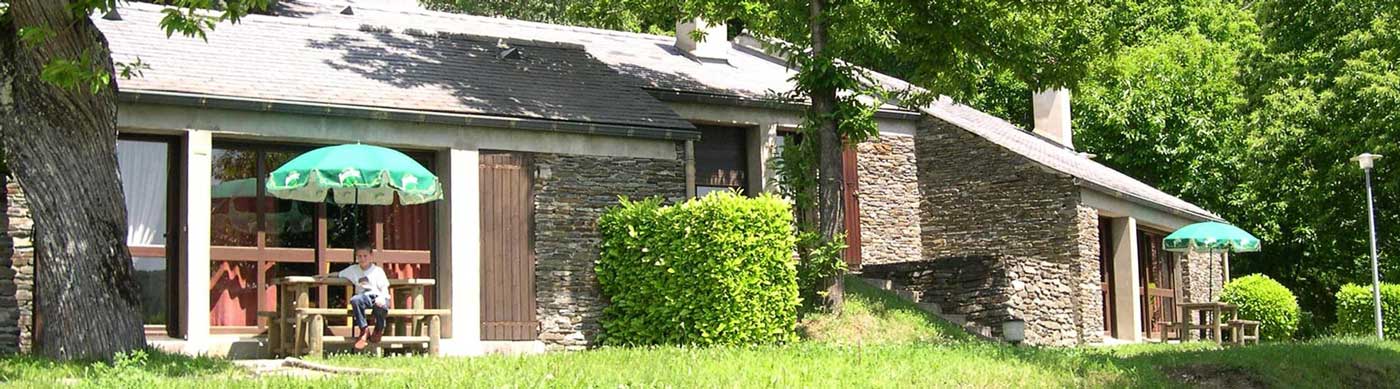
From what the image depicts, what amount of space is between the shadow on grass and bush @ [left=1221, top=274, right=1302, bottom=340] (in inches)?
848

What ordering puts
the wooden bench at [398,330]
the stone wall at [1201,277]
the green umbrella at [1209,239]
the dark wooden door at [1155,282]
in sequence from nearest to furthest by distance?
1. the wooden bench at [398,330]
2. the green umbrella at [1209,239]
3. the dark wooden door at [1155,282]
4. the stone wall at [1201,277]

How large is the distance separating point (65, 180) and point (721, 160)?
39.3 ft

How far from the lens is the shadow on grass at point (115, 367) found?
37.1 ft

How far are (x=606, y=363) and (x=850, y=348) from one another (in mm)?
3005

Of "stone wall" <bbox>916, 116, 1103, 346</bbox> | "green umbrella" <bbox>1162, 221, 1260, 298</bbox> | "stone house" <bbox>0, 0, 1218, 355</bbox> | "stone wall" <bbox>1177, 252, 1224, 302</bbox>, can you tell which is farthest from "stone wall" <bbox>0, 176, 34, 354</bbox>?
"stone wall" <bbox>1177, 252, 1224, 302</bbox>

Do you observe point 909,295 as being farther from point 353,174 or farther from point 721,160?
point 353,174

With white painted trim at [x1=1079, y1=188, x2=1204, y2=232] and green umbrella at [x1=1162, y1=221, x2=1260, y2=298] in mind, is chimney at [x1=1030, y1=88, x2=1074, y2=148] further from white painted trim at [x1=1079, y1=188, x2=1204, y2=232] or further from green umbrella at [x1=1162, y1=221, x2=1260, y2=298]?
green umbrella at [x1=1162, y1=221, x2=1260, y2=298]

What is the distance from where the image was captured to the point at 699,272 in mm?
18016

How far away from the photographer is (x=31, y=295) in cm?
1548

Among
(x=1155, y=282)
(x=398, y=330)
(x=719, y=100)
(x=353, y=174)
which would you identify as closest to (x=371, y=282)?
(x=353, y=174)

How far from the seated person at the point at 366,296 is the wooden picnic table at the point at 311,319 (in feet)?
0.35

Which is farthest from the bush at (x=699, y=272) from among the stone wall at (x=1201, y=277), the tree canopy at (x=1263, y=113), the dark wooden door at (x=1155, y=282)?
the stone wall at (x=1201, y=277)

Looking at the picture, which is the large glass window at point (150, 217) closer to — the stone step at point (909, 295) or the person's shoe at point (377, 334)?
the person's shoe at point (377, 334)

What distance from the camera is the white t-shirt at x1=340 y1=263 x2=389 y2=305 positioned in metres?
15.7
